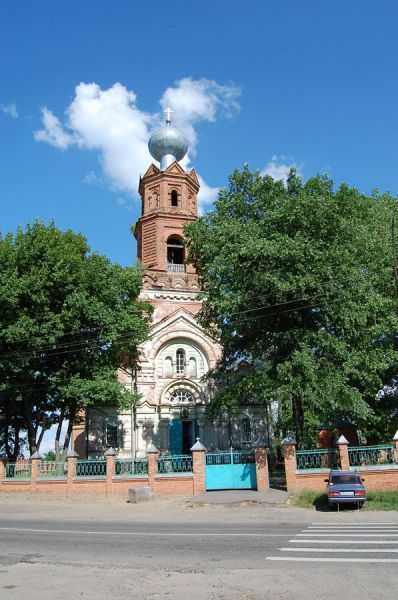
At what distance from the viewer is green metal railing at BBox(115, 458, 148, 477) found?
2214 centimetres

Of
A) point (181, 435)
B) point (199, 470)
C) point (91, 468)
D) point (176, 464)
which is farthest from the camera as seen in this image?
point (181, 435)

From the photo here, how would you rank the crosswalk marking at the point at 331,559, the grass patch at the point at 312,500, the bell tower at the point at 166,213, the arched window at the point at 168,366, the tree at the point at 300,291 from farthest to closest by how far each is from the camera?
the bell tower at the point at 166,213, the arched window at the point at 168,366, the tree at the point at 300,291, the grass patch at the point at 312,500, the crosswalk marking at the point at 331,559

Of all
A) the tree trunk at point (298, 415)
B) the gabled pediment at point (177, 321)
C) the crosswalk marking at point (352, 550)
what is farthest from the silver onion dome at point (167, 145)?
the crosswalk marking at point (352, 550)

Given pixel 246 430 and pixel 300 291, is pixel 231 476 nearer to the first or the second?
pixel 300 291

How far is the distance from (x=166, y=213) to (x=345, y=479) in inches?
875

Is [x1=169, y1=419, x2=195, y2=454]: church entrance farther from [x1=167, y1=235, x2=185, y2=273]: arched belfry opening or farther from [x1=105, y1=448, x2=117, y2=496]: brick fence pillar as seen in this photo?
→ [x1=167, y1=235, x2=185, y2=273]: arched belfry opening

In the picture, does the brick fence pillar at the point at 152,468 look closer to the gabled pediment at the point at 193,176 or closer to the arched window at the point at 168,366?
the arched window at the point at 168,366

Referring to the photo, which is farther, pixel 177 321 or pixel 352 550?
pixel 177 321

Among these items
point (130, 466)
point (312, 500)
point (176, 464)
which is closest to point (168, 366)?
point (130, 466)

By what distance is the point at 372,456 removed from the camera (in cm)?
1942

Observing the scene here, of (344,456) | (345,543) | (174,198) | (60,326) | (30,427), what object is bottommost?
(345,543)

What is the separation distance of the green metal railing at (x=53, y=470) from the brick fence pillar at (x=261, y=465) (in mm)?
8345

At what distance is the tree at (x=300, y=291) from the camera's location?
19797 millimetres

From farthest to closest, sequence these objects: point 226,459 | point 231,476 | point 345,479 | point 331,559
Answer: point 226,459
point 231,476
point 345,479
point 331,559
